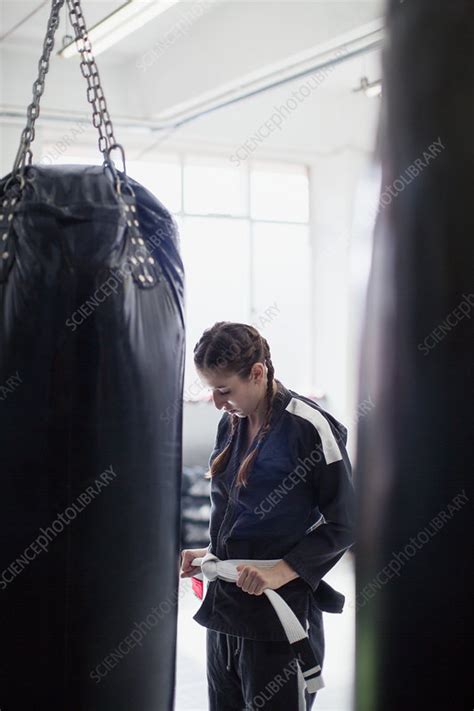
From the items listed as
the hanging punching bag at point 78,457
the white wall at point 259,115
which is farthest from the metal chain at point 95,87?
the white wall at point 259,115

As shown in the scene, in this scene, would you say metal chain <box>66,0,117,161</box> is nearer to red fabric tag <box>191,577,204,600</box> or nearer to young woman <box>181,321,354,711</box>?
young woman <box>181,321,354,711</box>

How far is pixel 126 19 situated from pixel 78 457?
4.62 meters

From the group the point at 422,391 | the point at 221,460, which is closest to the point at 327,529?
the point at 221,460

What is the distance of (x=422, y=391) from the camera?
0.69 metres

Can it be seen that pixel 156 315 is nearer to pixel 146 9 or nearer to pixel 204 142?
pixel 146 9

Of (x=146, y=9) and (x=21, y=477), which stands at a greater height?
(x=146, y=9)

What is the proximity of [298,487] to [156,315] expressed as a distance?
0.74 metres

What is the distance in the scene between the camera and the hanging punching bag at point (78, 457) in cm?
152

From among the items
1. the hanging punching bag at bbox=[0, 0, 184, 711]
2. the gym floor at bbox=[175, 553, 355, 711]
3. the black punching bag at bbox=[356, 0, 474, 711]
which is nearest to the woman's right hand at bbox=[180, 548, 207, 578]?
→ the hanging punching bag at bbox=[0, 0, 184, 711]

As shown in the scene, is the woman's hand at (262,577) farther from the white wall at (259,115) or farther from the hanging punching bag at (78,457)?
the white wall at (259,115)

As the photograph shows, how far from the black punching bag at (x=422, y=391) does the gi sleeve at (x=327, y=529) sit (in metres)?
1.42

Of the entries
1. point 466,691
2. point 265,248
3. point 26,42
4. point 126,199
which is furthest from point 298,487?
point 265,248

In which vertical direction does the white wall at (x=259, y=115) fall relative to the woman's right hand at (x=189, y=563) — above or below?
above

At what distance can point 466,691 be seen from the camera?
2.24ft
